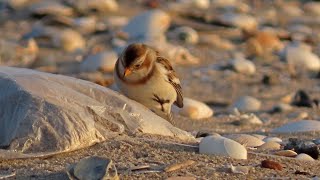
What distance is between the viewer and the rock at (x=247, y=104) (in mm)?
8164

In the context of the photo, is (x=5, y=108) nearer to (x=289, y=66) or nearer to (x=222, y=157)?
(x=222, y=157)

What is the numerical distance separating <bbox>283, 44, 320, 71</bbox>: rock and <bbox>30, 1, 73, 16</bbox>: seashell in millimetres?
3075

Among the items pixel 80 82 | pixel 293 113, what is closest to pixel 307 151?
pixel 80 82

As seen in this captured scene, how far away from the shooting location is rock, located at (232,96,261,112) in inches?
321

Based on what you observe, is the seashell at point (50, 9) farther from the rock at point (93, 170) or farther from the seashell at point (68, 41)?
the rock at point (93, 170)

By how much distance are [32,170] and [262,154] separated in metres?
1.24

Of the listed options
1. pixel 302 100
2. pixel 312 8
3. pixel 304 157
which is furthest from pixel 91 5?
pixel 304 157

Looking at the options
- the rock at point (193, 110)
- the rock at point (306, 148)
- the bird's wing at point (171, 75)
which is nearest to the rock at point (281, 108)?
the rock at point (193, 110)

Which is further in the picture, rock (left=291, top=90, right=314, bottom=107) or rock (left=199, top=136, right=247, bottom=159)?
rock (left=291, top=90, right=314, bottom=107)

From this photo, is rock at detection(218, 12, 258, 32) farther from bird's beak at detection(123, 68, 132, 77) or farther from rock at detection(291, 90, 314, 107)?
bird's beak at detection(123, 68, 132, 77)

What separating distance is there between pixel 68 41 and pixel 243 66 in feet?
6.92

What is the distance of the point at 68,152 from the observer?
443cm

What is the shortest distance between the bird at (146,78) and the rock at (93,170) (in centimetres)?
171

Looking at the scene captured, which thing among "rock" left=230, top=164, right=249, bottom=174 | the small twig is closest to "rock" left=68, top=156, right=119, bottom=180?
the small twig
